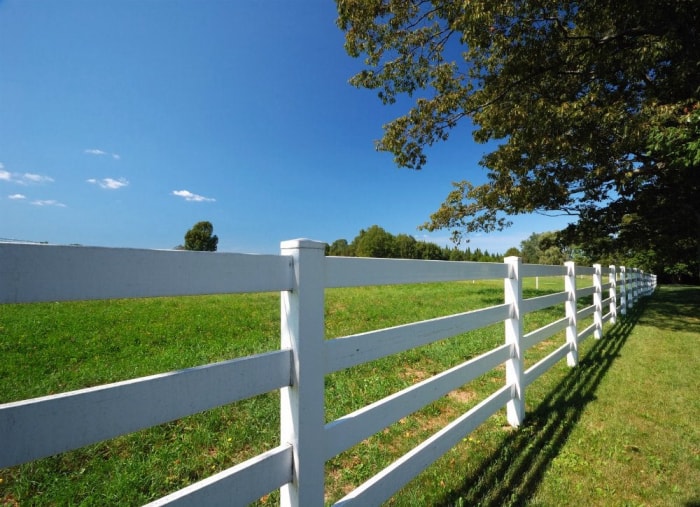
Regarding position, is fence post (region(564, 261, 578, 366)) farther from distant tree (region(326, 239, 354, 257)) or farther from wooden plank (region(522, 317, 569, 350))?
distant tree (region(326, 239, 354, 257))

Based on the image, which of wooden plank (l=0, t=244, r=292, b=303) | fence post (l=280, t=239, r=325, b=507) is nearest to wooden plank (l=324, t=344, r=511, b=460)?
fence post (l=280, t=239, r=325, b=507)

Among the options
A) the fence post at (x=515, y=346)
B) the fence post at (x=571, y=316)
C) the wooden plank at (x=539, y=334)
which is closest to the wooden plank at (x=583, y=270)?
the fence post at (x=571, y=316)

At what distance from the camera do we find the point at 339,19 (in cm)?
802

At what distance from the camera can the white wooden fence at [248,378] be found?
95 centimetres

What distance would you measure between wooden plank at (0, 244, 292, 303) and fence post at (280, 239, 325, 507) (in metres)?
0.10

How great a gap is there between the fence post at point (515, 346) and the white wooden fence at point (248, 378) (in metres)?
1.12

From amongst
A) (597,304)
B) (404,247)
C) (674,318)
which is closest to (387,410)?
(597,304)

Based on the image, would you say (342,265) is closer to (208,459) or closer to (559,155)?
(208,459)

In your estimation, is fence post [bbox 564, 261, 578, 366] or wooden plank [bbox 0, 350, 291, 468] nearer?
wooden plank [bbox 0, 350, 291, 468]

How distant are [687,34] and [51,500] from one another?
36.7ft

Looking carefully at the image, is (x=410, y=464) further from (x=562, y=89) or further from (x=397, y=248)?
(x=397, y=248)

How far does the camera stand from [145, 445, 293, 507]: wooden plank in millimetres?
1213

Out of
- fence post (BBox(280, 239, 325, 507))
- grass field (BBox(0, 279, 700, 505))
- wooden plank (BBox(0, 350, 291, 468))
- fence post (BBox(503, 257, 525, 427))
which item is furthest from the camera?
fence post (BBox(503, 257, 525, 427))

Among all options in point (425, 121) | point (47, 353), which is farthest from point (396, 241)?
point (47, 353)
